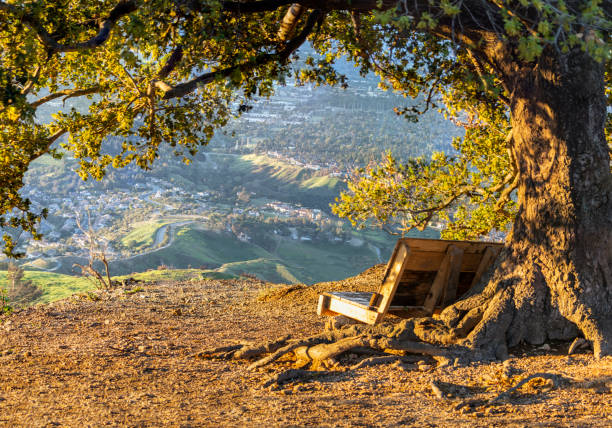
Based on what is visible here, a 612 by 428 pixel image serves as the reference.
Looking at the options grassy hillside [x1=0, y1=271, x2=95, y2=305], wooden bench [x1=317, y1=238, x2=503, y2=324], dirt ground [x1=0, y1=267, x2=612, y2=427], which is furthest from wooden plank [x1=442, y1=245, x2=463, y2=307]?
grassy hillside [x1=0, y1=271, x2=95, y2=305]

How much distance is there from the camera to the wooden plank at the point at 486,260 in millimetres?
6863

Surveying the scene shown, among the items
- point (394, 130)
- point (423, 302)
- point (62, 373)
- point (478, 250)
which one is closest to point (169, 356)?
point (62, 373)

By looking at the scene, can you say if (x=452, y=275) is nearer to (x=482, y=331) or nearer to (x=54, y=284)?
(x=482, y=331)

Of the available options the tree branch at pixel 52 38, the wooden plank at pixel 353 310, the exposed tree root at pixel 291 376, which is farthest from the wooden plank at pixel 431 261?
the tree branch at pixel 52 38

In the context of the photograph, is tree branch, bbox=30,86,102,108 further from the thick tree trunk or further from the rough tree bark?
the thick tree trunk

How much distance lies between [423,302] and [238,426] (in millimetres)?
3522

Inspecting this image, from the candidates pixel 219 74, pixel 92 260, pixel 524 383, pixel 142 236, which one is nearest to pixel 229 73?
pixel 219 74

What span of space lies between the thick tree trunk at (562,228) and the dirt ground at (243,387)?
327 mm

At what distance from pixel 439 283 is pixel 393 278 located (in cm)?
78

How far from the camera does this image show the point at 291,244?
70.2 meters

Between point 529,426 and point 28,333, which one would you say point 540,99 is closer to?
point 529,426

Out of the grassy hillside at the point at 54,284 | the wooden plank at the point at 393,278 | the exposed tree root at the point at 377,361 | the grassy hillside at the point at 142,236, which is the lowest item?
the grassy hillside at the point at 142,236

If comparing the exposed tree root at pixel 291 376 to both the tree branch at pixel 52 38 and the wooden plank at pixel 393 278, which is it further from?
the tree branch at pixel 52 38

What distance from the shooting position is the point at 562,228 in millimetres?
5855
